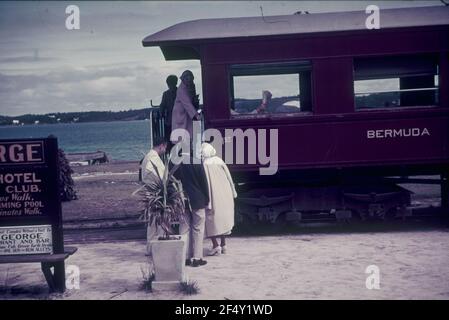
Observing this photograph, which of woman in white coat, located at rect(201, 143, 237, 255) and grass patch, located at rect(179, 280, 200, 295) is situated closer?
grass patch, located at rect(179, 280, 200, 295)

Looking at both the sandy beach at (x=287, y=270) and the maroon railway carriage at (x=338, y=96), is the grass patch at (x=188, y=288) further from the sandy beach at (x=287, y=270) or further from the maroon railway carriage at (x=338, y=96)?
the maroon railway carriage at (x=338, y=96)

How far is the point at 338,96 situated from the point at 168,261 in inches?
193

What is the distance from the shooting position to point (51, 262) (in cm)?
668

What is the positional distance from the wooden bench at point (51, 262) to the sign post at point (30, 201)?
0.04 feet

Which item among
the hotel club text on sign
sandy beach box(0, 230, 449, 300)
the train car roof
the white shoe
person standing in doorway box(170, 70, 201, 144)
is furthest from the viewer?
the train car roof

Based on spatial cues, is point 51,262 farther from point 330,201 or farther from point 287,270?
point 330,201

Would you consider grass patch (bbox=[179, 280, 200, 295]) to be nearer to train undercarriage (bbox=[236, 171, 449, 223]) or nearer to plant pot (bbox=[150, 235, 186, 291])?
plant pot (bbox=[150, 235, 186, 291])

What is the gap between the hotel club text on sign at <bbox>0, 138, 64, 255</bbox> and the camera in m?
6.68

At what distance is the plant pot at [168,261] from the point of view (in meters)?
6.59

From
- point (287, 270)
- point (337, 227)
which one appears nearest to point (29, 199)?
point (287, 270)

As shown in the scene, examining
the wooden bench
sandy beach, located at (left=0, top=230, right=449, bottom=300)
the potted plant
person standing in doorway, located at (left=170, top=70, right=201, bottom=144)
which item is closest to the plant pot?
the potted plant

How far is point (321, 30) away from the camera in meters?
9.54

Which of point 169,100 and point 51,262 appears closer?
point 51,262
